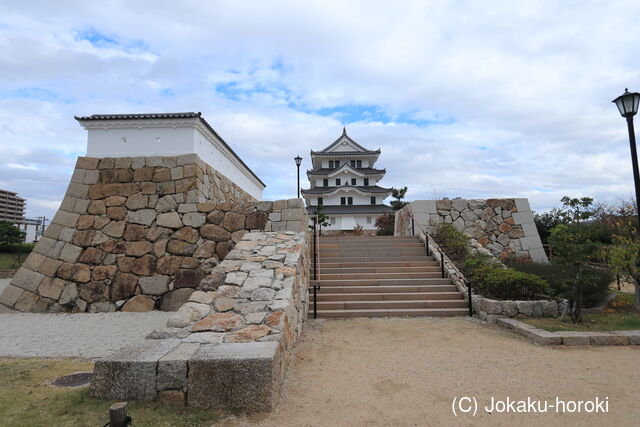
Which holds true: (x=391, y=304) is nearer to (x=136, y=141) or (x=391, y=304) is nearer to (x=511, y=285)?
(x=511, y=285)

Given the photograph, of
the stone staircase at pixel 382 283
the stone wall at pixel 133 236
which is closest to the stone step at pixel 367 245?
the stone staircase at pixel 382 283

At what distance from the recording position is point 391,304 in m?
7.69

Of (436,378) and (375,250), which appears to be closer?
(436,378)

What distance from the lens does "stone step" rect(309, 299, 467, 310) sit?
765 centimetres

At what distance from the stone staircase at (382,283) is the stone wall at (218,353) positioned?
245 cm

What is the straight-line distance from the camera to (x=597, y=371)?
14.1 ft

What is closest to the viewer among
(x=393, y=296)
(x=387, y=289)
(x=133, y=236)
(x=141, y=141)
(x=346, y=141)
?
(x=393, y=296)

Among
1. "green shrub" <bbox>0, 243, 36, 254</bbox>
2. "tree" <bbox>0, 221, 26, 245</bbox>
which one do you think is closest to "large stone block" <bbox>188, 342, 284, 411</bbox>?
"green shrub" <bbox>0, 243, 36, 254</bbox>

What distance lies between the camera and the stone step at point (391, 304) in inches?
301

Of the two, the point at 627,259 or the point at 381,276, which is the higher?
the point at 627,259

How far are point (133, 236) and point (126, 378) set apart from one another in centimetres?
649

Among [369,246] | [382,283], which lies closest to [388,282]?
[382,283]

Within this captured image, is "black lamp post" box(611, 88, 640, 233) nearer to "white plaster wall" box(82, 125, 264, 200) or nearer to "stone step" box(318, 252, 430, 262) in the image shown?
"stone step" box(318, 252, 430, 262)

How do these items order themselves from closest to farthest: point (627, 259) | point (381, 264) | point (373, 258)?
point (627, 259) < point (381, 264) < point (373, 258)
